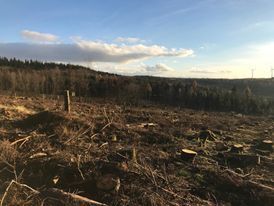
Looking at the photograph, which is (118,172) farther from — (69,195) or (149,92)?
(149,92)

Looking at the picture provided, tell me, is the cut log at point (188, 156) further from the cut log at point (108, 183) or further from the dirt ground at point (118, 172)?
the cut log at point (108, 183)

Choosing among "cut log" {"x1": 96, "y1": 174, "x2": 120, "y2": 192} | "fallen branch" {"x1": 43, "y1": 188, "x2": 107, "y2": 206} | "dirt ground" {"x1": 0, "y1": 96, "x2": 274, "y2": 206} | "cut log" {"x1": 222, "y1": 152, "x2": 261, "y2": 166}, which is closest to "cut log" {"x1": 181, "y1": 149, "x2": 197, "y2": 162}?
"dirt ground" {"x1": 0, "y1": 96, "x2": 274, "y2": 206}

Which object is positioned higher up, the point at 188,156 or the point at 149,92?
the point at 188,156

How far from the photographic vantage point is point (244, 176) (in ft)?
28.4

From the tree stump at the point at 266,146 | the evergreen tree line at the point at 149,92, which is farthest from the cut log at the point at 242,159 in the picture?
the evergreen tree line at the point at 149,92

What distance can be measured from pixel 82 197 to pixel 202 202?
2.33 meters

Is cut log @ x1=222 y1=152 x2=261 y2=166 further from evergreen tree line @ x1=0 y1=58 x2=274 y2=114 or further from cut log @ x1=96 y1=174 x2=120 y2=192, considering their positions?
evergreen tree line @ x1=0 y1=58 x2=274 y2=114

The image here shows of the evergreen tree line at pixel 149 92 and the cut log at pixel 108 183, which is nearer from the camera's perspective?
the cut log at pixel 108 183

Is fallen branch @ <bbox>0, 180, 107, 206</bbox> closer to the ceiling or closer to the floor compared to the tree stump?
closer to the ceiling

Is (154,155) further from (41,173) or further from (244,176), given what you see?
(41,173)

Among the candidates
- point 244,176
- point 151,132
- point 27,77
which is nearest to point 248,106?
point 27,77

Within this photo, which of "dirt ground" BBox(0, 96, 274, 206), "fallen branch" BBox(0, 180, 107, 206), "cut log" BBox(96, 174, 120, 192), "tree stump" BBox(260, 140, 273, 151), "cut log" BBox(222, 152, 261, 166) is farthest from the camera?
"tree stump" BBox(260, 140, 273, 151)

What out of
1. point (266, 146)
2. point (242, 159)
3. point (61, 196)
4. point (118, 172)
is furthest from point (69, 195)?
point (266, 146)

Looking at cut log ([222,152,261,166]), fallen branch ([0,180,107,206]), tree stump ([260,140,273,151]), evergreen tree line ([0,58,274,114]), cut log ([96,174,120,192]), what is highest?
cut log ([96,174,120,192])
